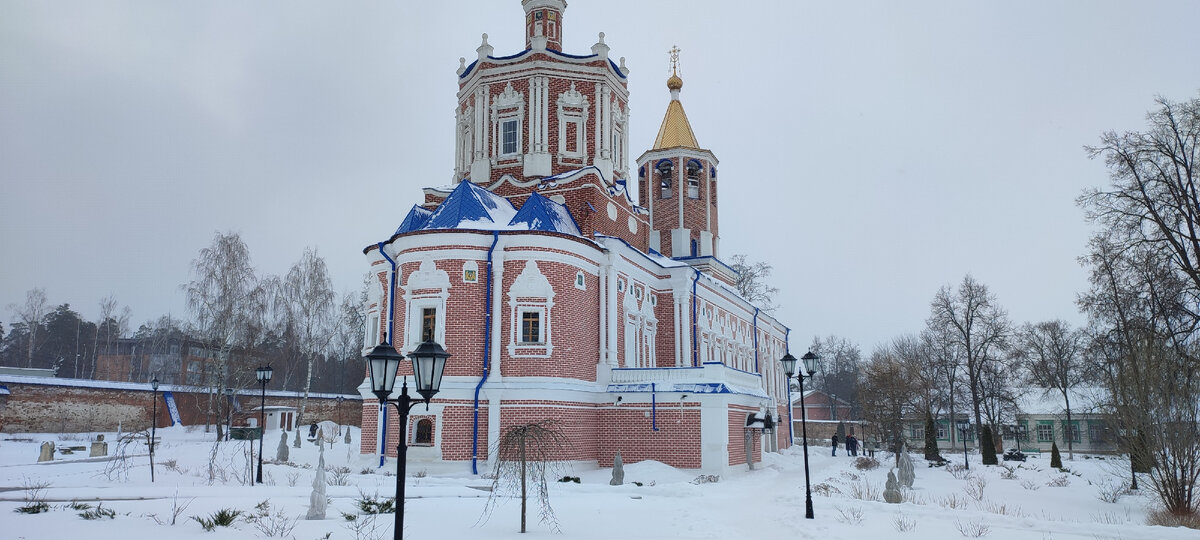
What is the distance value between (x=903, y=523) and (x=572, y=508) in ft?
16.8

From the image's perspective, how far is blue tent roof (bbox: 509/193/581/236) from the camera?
22.2 meters

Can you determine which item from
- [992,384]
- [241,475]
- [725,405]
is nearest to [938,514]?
[725,405]

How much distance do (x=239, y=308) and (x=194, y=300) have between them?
1914 millimetres

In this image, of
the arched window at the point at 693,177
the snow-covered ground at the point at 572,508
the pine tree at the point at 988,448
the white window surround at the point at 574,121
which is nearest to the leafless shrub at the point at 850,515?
the snow-covered ground at the point at 572,508

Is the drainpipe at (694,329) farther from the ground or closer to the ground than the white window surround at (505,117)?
closer to the ground

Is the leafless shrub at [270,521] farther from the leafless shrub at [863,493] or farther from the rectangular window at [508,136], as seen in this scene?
the rectangular window at [508,136]

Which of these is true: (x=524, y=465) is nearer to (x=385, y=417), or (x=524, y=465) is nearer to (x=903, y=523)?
(x=903, y=523)

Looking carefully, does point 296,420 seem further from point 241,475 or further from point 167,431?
point 241,475

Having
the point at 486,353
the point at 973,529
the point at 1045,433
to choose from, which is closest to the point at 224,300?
the point at 486,353

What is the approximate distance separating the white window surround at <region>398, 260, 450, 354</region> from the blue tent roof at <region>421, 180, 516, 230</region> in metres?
1.32

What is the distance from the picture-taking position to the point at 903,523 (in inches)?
440

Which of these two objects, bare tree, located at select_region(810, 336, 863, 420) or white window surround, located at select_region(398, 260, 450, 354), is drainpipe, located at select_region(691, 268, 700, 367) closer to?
white window surround, located at select_region(398, 260, 450, 354)

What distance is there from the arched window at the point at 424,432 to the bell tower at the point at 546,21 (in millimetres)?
15137

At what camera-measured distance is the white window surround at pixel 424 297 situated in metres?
21.1
